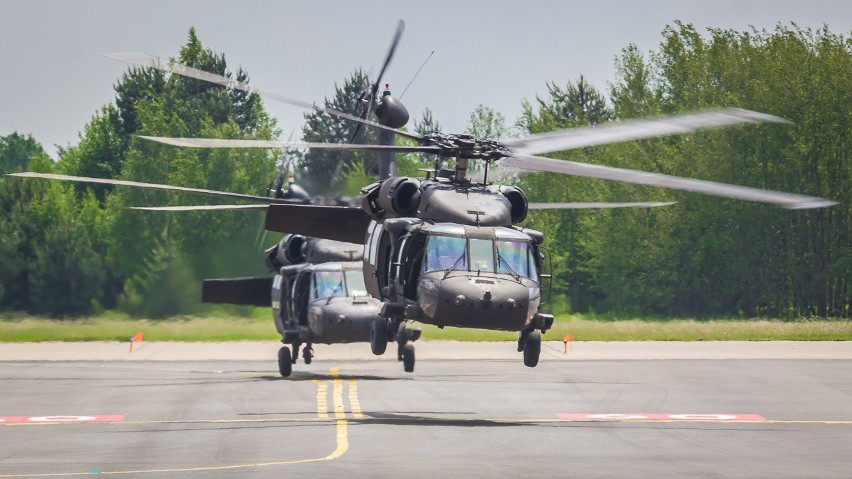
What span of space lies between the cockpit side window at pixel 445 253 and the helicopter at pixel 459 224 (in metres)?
0.02

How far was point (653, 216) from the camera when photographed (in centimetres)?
7075

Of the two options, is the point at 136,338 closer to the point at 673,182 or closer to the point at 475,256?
the point at 475,256

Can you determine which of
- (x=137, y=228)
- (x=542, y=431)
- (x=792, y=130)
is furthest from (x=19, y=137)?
(x=542, y=431)

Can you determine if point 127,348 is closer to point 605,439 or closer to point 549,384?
point 549,384

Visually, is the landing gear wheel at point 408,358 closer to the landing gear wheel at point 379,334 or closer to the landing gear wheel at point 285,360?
the landing gear wheel at point 379,334

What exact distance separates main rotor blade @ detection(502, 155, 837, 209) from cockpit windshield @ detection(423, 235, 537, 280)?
145 centimetres

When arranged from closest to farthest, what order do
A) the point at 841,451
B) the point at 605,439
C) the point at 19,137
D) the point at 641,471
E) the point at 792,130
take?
1. the point at 641,471
2. the point at 841,451
3. the point at 605,439
4. the point at 792,130
5. the point at 19,137

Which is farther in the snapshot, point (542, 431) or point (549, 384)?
point (549, 384)

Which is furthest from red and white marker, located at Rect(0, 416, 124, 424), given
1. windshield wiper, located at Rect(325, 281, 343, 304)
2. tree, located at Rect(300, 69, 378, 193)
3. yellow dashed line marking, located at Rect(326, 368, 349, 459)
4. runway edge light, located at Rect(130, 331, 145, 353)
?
tree, located at Rect(300, 69, 378, 193)

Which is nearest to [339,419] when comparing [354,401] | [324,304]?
[354,401]

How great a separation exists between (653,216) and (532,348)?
163ft

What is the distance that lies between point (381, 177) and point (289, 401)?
5.23 meters

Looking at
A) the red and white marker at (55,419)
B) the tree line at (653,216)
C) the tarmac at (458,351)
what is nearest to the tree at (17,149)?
the tree line at (653,216)

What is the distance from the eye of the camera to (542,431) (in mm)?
21516
